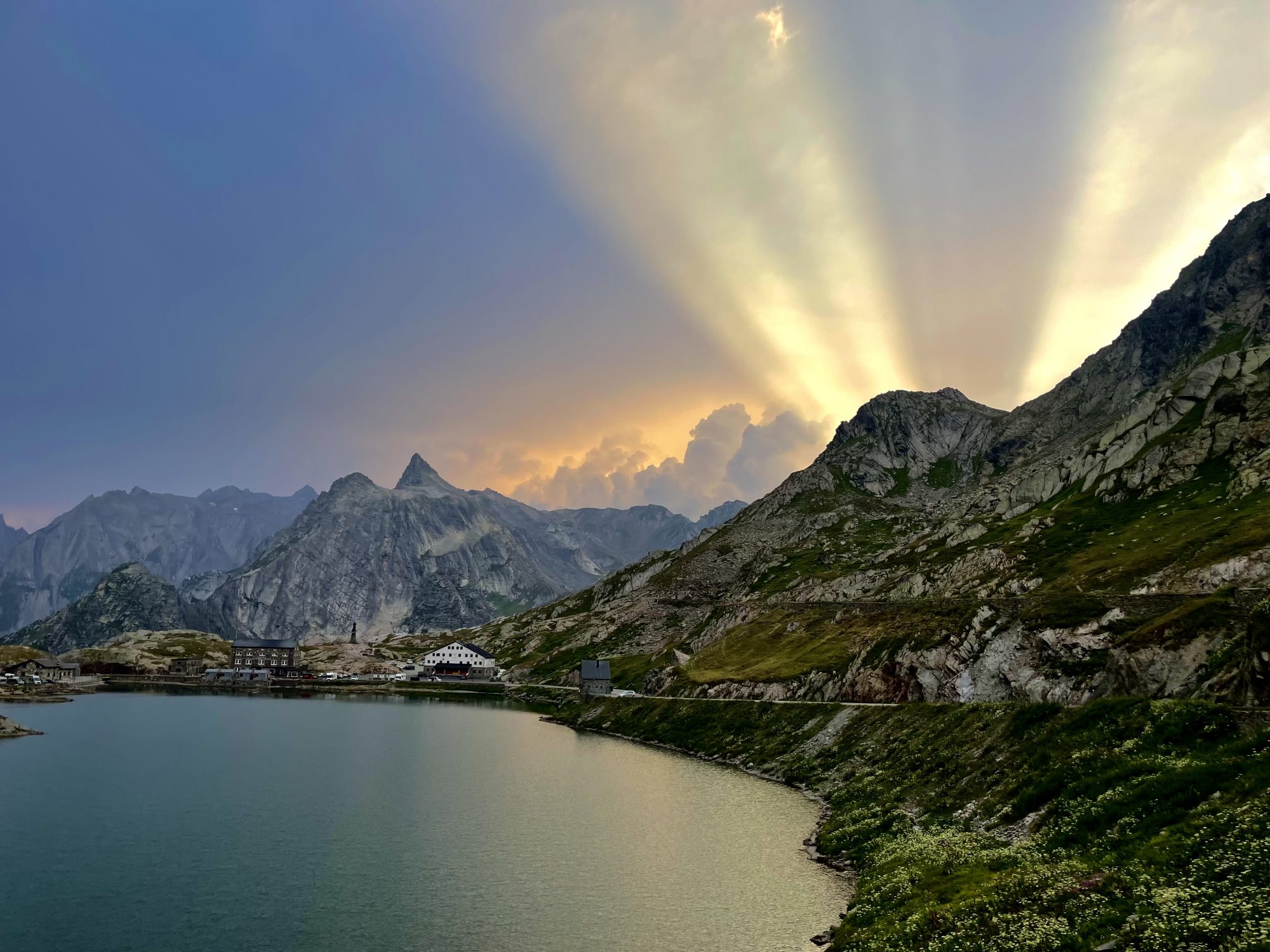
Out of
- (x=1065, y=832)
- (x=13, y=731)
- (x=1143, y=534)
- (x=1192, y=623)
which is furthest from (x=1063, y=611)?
(x=13, y=731)

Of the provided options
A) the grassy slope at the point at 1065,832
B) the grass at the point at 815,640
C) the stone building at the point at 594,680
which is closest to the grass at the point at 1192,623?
the grassy slope at the point at 1065,832

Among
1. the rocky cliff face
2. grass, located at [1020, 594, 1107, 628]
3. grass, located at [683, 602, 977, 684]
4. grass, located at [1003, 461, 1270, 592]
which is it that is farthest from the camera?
grass, located at [683, 602, 977, 684]

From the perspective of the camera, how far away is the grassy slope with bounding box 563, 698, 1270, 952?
2203 cm

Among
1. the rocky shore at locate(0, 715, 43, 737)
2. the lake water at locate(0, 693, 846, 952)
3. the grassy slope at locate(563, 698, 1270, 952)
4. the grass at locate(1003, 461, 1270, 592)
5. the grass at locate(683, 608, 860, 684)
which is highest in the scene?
the grass at locate(1003, 461, 1270, 592)

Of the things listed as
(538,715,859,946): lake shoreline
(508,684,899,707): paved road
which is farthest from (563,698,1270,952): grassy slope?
(508,684,899,707): paved road

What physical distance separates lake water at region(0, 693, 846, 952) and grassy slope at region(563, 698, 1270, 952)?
21.7 feet

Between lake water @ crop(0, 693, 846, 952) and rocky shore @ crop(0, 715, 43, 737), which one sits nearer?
lake water @ crop(0, 693, 846, 952)

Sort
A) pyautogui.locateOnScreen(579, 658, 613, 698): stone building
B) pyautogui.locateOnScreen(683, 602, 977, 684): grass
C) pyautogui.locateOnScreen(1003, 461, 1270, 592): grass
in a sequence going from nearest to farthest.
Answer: pyautogui.locateOnScreen(1003, 461, 1270, 592): grass → pyautogui.locateOnScreen(683, 602, 977, 684): grass → pyautogui.locateOnScreen(579, 658, 613, 698): stone building

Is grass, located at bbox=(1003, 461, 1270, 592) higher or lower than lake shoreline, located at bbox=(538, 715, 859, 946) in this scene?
higher

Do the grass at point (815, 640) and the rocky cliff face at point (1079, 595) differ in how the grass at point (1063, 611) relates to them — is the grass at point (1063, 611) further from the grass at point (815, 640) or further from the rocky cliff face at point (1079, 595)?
the grass at point (815, 640)

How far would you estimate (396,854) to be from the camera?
53938 millimetres

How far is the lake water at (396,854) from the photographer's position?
39.4 m

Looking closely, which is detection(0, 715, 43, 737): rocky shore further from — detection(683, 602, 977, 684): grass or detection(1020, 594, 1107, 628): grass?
detection(1020, 594, 1107, 628): grass

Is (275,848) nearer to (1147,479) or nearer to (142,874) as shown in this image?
(142,874)
